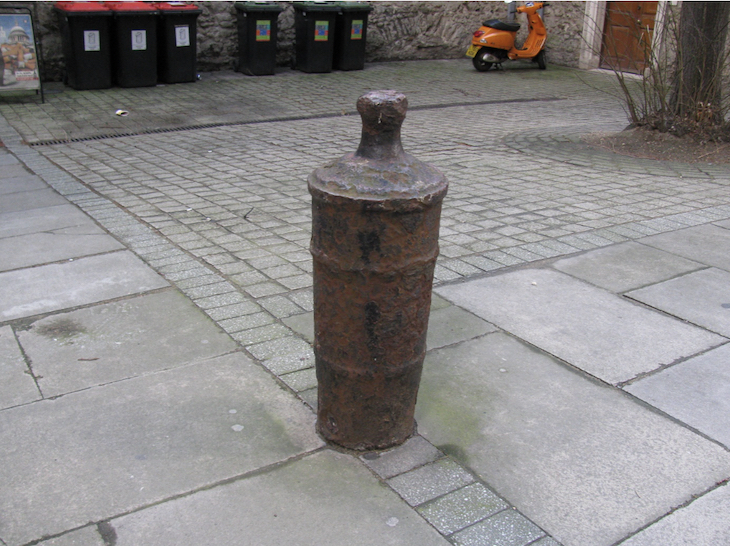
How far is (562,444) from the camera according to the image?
2.99 m

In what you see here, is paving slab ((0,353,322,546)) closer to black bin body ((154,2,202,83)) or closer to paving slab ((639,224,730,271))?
paving slab ((639,224,730,271))

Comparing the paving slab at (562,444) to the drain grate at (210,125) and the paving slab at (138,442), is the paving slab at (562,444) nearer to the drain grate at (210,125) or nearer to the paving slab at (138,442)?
the paving slab at (138,442)

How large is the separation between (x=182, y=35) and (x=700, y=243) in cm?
908

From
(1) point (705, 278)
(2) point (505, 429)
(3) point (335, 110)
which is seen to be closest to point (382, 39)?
(3) point (335, 110)

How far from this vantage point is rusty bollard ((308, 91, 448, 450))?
8.18ft

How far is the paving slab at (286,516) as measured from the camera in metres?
2.43

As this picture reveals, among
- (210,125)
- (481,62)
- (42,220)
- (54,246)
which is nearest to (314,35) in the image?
(481,62)

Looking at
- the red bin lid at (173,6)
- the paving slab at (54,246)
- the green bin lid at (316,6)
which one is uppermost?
the green bin lid at (316,6)

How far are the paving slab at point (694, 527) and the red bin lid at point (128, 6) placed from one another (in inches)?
420

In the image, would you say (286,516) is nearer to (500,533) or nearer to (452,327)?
(500,533)

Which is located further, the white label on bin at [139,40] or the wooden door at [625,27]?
the wooden door at [625,27]

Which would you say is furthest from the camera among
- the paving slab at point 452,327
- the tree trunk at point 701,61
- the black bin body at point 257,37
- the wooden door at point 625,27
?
the wooden door at point 625,27

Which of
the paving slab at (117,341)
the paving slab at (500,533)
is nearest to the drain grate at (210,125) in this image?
the paving slab at (117,341)

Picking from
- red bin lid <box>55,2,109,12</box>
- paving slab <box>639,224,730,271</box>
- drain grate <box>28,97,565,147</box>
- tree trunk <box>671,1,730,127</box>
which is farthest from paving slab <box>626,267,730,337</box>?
red bin lid <box>55,2,109,12</box>
